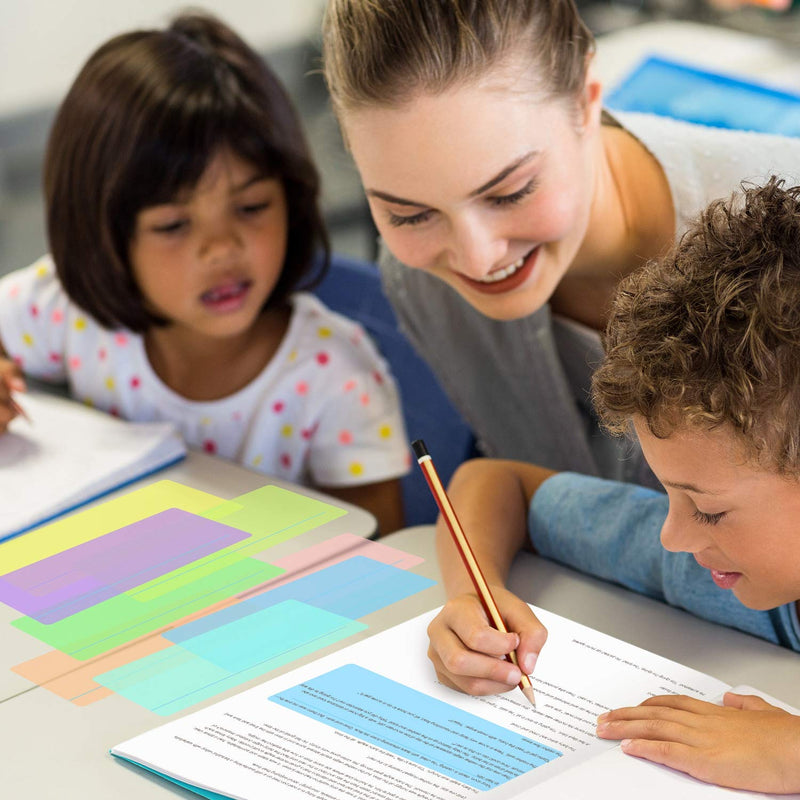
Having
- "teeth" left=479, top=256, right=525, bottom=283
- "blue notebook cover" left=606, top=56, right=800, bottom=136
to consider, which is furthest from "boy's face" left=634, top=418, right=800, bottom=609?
"blue notebook cover" left=606, top=56, right=800, bottom=136

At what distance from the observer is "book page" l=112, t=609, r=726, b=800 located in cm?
79

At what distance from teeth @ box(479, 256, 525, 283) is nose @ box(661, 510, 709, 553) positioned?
40 cm

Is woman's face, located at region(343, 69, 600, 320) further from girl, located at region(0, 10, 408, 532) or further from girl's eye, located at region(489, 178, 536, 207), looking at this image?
girl, located at region(0, 10, 408, 532)

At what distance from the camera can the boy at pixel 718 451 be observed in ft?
2.52

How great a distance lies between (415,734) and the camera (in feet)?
2.73

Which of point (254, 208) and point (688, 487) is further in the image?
point (254, 208)

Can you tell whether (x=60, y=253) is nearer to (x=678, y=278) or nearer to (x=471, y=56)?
(x=471, y=56)

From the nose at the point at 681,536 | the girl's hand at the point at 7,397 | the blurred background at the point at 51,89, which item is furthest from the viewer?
the blurred background at the point at 51,89

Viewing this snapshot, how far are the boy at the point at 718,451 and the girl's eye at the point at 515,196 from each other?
0.22m

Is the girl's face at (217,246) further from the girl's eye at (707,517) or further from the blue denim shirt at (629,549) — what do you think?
the girl's eye at (707,517)
